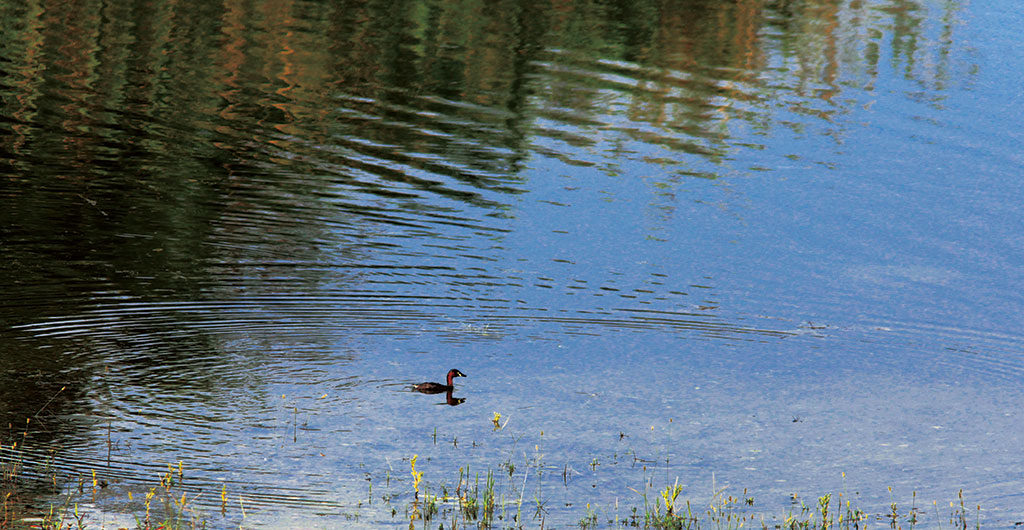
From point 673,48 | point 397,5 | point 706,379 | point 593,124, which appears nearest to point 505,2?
point 397,5

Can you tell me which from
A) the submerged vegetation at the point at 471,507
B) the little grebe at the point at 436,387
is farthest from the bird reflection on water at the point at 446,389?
the submerged vegetation at the point at 471,507

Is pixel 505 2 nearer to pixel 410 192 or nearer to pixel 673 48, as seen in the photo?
pixel 673 48

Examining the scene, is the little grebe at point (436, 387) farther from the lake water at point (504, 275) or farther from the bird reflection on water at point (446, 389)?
the lake water at point (504, 275)

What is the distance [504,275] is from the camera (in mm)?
16469

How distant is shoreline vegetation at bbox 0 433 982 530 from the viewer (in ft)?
28.8

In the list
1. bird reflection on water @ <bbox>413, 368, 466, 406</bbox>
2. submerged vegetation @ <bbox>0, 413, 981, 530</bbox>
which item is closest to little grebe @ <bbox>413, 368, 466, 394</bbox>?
bird reflection on water @ <bbox>413, 368, 466, 406</bbox>

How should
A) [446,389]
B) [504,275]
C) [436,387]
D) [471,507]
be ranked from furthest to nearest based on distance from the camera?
[504,275] → [446,389] → [436,387] → [471,507]

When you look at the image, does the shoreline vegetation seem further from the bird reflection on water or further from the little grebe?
the little grebe

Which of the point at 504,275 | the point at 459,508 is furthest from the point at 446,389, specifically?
the point at 504,275

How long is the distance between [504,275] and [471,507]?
24.3 ft

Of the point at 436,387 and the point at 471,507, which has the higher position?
the point at 471,507

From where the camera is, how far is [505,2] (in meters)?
39.3

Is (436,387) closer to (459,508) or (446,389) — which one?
(446,389)

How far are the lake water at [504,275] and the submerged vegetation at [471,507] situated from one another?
0.17 ft
